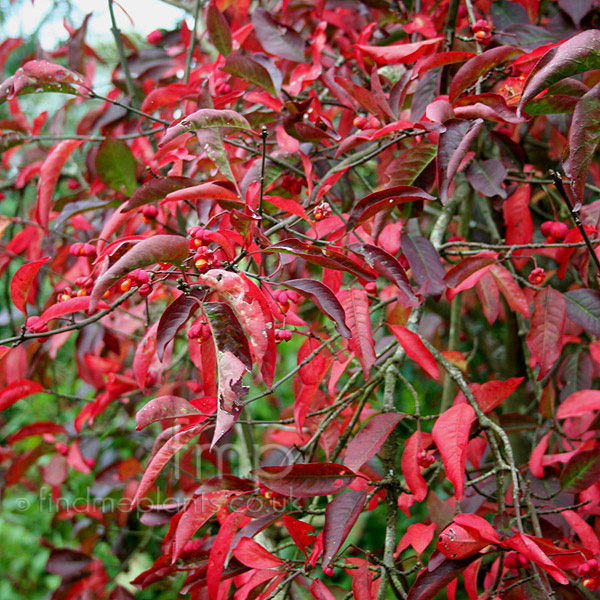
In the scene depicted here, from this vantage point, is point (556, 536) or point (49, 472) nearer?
point (556, 536)

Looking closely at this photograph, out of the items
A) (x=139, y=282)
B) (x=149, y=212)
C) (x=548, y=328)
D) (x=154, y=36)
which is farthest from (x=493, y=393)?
(x=154, y=36)

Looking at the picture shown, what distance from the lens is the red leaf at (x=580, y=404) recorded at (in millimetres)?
1156

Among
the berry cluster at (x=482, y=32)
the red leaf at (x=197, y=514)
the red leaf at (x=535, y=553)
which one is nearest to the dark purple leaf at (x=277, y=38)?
the berry cluster at (x=482, y=32)

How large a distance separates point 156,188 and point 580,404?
93cm

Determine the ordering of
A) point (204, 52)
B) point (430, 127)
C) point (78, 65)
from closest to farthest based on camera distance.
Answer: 1. point (430, 127)
2. point (78, 65)
3. point (204, 52)

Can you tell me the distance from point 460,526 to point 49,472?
4.28 feet

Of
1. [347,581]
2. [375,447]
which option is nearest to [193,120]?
[375,447]

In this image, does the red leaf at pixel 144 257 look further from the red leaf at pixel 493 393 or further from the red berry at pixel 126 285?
the red leaf at pixel 493 393

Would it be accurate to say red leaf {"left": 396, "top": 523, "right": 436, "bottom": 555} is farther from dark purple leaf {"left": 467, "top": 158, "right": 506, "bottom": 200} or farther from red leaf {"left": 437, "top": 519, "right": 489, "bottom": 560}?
dark purple leaf {"left": 467, "top": 158, "right": 506, "bottom": 200}

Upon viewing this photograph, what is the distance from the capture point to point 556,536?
3.64 ft

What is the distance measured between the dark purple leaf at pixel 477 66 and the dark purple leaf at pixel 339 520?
705mm

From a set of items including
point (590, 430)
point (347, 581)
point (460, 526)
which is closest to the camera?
point (460, 526)

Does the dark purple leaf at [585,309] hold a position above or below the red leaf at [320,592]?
above

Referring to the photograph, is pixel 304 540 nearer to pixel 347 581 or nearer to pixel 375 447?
pixel 375 447
